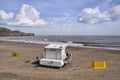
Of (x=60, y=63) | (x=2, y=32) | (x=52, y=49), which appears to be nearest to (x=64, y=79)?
(x=60, y=63)

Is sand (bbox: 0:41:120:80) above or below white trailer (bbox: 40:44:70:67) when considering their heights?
below

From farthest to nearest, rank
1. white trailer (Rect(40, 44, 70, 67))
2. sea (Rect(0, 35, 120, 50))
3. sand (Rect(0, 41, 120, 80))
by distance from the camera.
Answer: sea (Rect(0, 35, 120, 50)) → white trailer (Rect(40, 44, 70, 67)) → sand (Rect(0, 41, 120, 80))

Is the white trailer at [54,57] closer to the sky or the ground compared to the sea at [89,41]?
closer to the sky

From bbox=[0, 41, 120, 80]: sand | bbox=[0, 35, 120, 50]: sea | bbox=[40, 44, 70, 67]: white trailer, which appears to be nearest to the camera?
bbox=[0, 41, 120, 80]: sand

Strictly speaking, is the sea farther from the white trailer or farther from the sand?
the white trailer

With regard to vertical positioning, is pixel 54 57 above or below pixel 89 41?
above

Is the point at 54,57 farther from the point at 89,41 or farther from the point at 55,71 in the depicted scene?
the point at 89,41

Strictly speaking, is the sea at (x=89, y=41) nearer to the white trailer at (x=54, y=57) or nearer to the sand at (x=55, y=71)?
the sand at (x=55, y=71)

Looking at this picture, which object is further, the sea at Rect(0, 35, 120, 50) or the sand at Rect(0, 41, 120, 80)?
the sea at Rect(0, 35, 120, 50)

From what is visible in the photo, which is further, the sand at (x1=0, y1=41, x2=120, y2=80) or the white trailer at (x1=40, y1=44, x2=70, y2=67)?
the white trailer at (x1=40, y1=44, x2=70, y2=67)

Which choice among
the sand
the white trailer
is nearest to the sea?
the sand

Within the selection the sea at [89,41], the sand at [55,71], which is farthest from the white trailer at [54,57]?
the sea at [89,41]

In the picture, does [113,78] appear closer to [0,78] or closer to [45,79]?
[45,79]

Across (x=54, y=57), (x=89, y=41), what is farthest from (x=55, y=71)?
(x=89, y=41)
